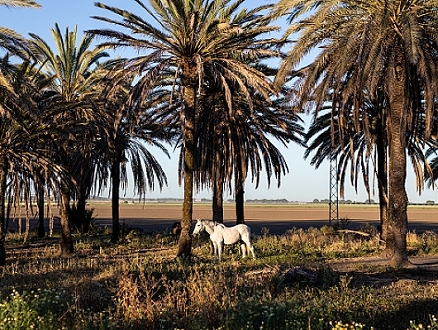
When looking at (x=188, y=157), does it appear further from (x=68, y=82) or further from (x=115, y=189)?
(x=115, y=189)

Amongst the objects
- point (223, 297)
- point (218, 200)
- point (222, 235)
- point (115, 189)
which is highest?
point (115, 189)

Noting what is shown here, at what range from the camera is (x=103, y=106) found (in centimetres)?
1902

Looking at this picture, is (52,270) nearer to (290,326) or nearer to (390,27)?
(290,326)

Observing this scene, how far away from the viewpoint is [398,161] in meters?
15.4

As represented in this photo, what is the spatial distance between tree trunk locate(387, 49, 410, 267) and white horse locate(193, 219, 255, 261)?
4.61 m

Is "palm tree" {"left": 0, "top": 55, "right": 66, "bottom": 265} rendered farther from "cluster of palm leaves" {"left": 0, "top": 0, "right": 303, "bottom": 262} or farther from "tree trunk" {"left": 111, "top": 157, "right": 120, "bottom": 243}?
"tree trunk" {"left": 111, "top": 157, "right": 120, "bottom": 243}

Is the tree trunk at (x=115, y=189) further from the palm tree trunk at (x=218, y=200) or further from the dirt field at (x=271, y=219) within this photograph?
the palm tree trunk at (x=218, y=200)

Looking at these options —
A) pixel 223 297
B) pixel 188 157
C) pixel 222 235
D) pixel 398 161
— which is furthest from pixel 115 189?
pixel 223 297

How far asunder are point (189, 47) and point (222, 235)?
6121 millimetres

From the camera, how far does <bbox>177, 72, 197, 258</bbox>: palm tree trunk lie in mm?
17125

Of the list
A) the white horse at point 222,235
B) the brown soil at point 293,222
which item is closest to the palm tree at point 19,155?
the white horse at point 222,235

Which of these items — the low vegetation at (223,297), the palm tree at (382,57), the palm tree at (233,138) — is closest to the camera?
the low vegetation at (223,297)

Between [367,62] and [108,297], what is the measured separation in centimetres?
926

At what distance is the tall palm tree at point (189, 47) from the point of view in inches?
635
